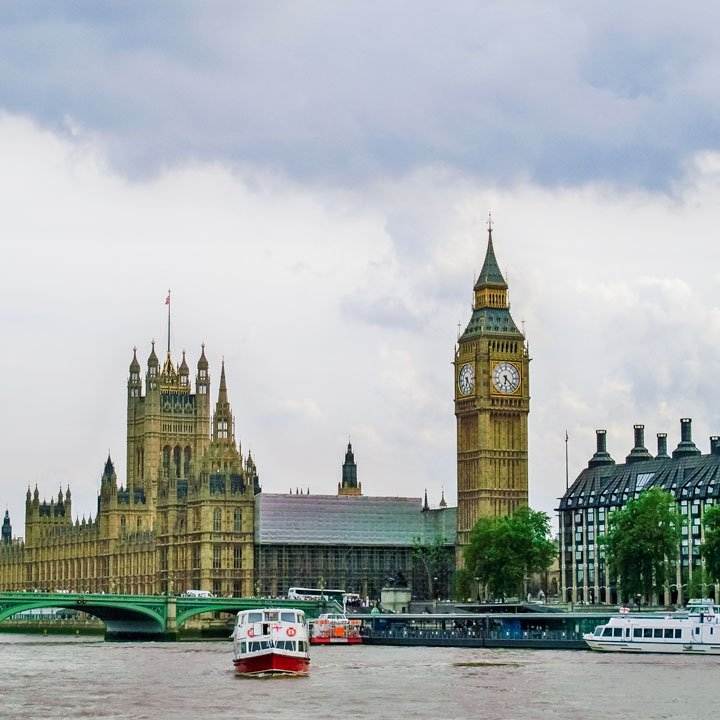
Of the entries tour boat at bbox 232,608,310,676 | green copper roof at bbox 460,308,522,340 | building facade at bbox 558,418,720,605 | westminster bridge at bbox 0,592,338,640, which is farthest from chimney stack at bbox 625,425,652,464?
tour boat at bbox 232,608,310,676

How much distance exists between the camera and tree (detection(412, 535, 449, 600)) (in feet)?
613

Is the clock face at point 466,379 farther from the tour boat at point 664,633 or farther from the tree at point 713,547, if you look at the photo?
the tour boat at point 664,633

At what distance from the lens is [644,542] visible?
456 feet

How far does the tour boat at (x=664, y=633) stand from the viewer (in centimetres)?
10819

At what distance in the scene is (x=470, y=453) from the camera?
183m

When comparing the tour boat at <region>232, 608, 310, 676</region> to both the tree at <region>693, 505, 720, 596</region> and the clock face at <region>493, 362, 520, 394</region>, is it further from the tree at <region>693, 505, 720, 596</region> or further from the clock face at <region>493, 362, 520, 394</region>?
the clock face at <region>493, 362, 520, 394</region>

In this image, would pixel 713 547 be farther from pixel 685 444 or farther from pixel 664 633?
pixel 685 444

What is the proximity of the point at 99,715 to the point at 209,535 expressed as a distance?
109 m

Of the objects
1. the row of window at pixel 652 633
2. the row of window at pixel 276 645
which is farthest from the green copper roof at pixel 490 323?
the row of window at pixel 276 645

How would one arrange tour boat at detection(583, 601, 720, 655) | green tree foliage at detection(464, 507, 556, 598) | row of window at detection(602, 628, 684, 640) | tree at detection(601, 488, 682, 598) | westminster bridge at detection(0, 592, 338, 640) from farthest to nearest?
green tree foliage at detection(464, 507, 556, 598), tree at detection(601, 488, 682, 598), westminster bridge at detection(0, 592, 338, 640), row of window at detection(602, 628, 684, 640), tour boat at detection(583, 601, 720, 655)

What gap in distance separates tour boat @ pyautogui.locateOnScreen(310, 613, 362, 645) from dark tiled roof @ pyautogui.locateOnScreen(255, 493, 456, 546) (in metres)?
46.6

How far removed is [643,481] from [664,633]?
186ft

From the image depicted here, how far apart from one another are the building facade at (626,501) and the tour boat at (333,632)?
1015 inches

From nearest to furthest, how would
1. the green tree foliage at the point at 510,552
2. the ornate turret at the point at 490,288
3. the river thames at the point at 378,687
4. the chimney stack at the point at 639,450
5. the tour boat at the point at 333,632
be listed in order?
the river thames at the point at 378,687, the tour boat at the point at 333,632, the green tree foliage at the point at 510,552, the chimney stack at the point at 639,450, the ornate turret at the point at 490,288
